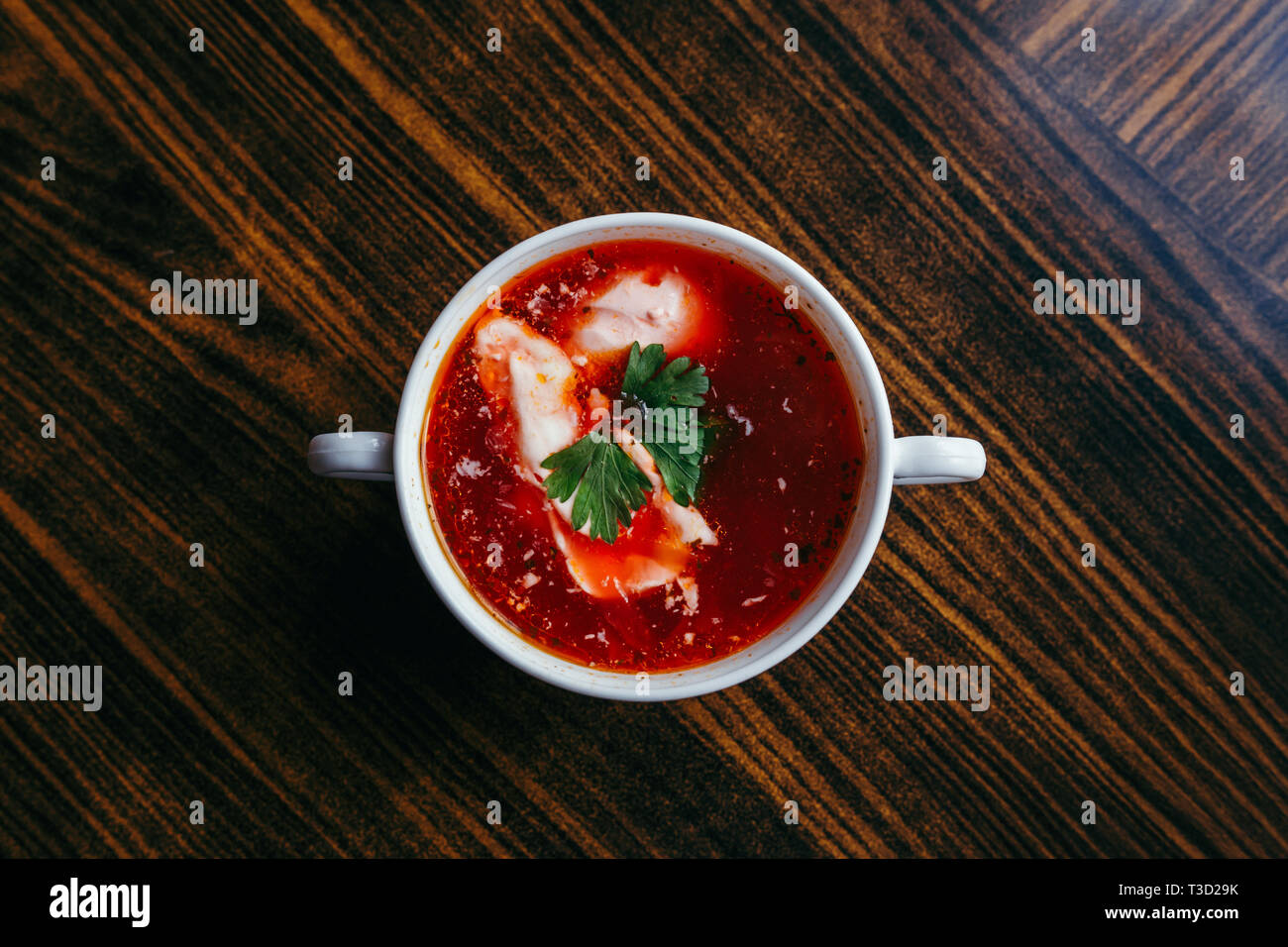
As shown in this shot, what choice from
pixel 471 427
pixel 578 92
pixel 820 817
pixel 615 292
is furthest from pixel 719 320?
pixel 820 817

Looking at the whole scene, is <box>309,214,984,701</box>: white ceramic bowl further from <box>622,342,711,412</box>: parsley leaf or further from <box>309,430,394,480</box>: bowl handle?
<box>622,342,711,412</box>: parsley leaf

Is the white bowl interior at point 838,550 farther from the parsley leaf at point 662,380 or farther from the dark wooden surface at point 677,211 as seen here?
the dark wooden surface at point 677,211

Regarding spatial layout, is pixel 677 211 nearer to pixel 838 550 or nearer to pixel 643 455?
Result: pixel 643 455

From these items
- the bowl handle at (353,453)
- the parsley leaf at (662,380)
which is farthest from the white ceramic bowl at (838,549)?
the parsley leaf at (662,380)

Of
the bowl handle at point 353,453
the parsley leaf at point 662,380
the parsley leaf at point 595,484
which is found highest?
the parsley leaf at point 662,380

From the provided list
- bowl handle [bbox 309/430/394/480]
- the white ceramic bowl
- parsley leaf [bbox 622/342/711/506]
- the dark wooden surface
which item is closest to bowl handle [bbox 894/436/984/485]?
the white ceramic bowl

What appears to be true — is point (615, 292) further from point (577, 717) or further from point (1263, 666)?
point (1263, 666)

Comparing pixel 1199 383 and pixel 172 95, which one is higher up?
pixel 172 95

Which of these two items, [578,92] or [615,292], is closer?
[615,292]
